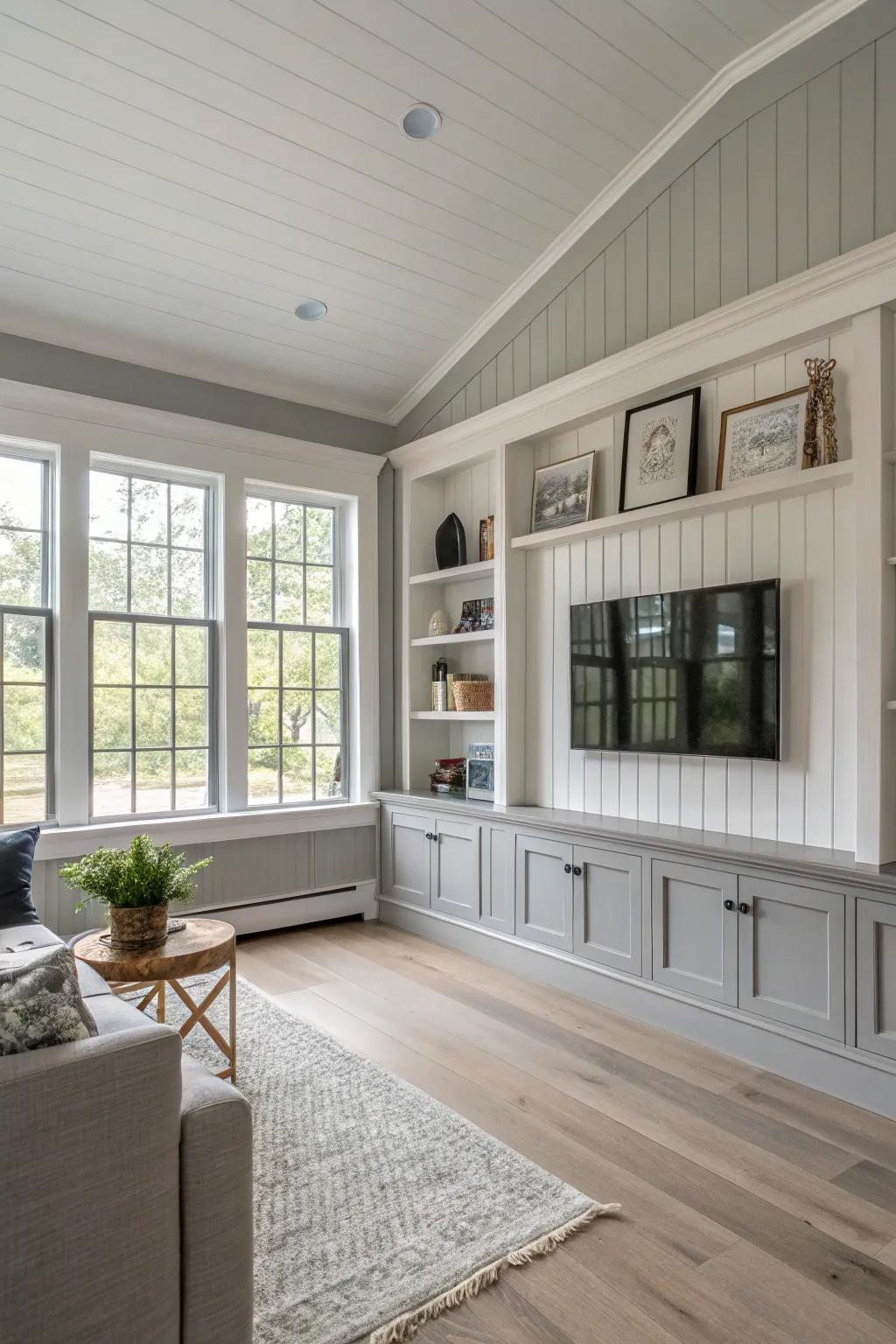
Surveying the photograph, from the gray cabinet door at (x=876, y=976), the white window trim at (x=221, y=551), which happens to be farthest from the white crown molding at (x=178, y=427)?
the gray cabinet door at (x=876, y=976)

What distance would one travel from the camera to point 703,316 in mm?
3430

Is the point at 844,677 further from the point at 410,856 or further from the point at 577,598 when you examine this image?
the point at 410,856

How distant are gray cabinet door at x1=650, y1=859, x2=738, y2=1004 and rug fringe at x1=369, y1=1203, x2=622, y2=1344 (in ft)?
3.84

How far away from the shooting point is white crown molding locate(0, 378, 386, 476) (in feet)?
13.2

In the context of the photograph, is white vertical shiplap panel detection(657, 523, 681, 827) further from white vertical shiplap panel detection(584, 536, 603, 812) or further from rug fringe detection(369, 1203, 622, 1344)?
rug fringe detection(369, 1203, 622, 1344)

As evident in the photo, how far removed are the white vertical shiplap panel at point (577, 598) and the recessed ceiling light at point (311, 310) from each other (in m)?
1.78

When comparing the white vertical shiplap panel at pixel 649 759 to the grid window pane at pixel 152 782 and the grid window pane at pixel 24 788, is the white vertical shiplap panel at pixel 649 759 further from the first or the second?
the grid window pane at pixel 24 788

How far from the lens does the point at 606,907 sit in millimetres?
3613

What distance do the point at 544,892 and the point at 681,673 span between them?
1208mm

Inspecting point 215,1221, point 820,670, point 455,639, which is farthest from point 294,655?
point 215,1221

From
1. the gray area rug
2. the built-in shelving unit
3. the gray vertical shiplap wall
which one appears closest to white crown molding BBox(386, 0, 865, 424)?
the gray vertical shiplap wall

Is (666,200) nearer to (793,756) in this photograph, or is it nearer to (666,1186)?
(793,756)

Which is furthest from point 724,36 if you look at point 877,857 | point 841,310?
point 877,857

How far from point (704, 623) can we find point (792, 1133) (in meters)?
1.86
